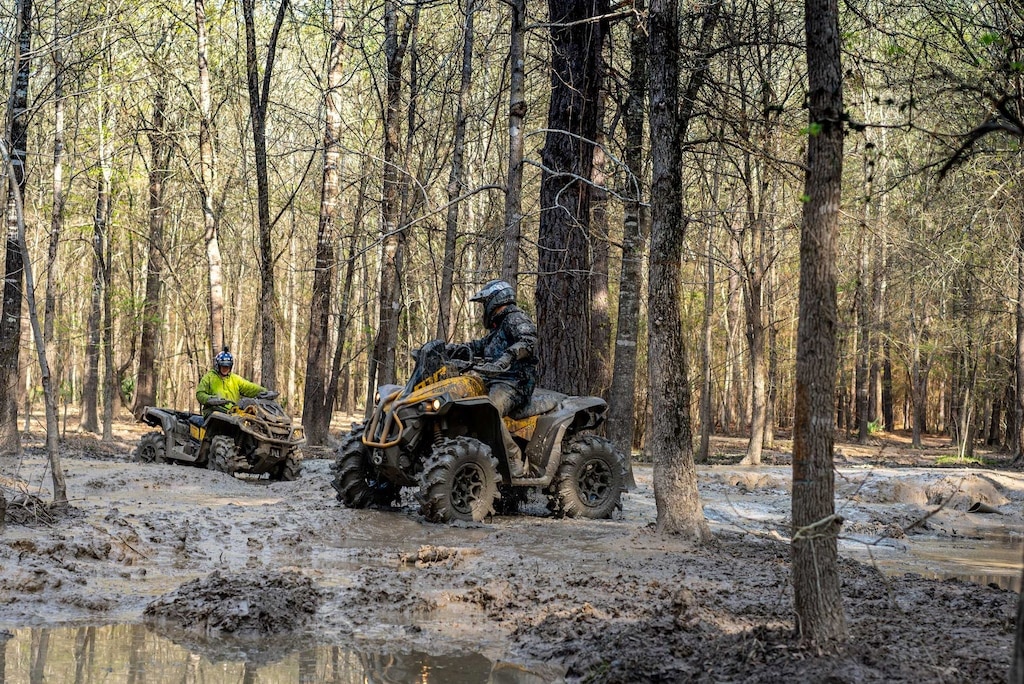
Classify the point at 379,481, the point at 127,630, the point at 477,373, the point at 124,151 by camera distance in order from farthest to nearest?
the point at 124,151
the point at 379,481
the point at 477,373
the point at 127,630

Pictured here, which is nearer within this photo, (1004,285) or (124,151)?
(1004,285)

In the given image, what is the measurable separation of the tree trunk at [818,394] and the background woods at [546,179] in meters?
0.15

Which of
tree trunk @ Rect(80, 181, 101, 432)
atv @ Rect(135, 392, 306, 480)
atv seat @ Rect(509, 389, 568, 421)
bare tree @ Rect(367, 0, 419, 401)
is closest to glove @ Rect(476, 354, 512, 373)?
atv seat @ Rect(509, 389, 568, 421)

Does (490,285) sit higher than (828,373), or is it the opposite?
(490,285)

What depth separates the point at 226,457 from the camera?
602 inches

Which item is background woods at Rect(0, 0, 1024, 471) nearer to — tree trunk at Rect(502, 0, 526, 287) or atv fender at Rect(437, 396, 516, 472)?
tree trunk at Rect(502, 0, 526, 287)

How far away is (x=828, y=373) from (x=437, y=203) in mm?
25800

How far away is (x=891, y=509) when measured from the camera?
14.4 m

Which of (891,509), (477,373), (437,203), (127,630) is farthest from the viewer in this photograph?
(437,203)

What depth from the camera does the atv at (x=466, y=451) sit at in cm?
1049

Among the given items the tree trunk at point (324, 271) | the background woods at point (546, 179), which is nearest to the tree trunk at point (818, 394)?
the background woods at point (546, 179)

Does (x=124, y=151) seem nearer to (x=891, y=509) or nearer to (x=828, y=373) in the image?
(x=891, y=509)

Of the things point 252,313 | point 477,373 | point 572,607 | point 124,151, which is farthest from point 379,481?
point 252,313

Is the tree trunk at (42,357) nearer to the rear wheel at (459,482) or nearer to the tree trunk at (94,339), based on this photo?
the rear wheel at (459,482)
